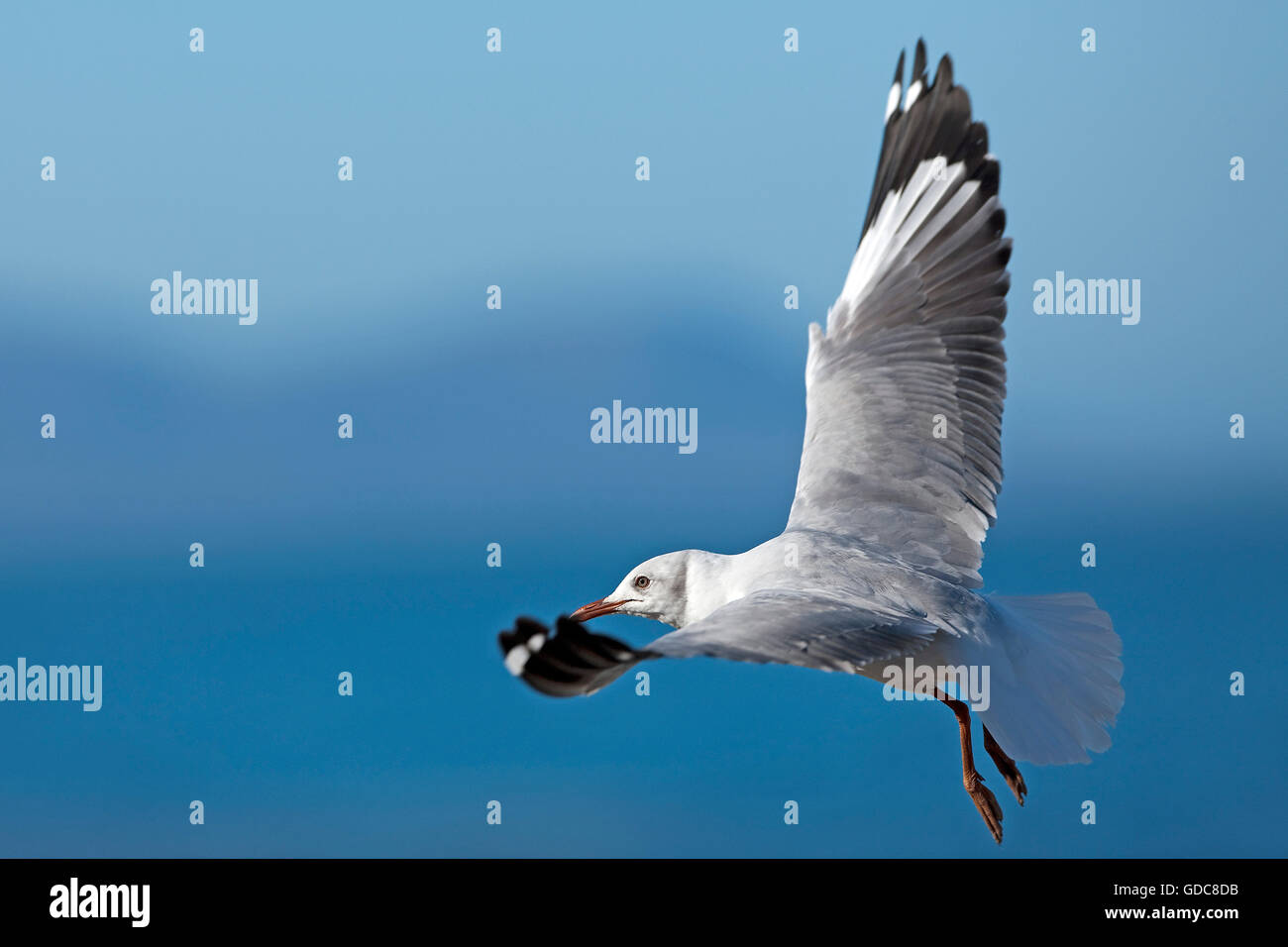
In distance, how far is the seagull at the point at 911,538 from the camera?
2244 mm

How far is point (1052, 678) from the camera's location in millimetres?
2787

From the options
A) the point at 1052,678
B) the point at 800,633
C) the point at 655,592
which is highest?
the point at 655,592

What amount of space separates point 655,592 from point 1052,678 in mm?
934

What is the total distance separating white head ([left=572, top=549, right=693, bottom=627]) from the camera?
10.1ft

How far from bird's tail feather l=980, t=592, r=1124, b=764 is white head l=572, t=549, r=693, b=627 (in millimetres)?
732

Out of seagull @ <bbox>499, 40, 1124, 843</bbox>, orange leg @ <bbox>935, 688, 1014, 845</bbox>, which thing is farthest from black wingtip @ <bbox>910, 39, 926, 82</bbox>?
orange leg @ <bbox>935, 688, 1014, 845</bbox>

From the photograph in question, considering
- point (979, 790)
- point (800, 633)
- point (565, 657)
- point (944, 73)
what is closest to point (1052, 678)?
point (979, 790)

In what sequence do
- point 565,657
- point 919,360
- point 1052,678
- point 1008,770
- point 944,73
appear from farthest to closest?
point 944,73, point 919,360, point 1008,770, point 1052,678, point 565,657

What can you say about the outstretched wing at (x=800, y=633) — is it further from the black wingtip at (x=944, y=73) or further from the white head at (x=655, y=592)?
the black wingtip at (x=944, y=73)

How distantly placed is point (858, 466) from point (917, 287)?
0.60 meters

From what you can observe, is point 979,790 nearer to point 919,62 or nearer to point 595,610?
point 595,610

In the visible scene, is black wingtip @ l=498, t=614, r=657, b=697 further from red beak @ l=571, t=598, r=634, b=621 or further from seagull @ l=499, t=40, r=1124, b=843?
red beak @ l=571, t=598, r=634, b=621

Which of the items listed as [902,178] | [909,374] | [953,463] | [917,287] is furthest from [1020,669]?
[902,178]

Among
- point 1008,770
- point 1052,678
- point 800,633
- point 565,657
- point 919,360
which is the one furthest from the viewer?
point 919,360
